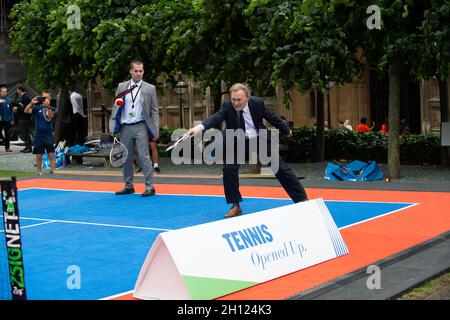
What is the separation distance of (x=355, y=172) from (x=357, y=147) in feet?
16.6

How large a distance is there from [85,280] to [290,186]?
4.05m

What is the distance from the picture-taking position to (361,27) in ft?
54.9

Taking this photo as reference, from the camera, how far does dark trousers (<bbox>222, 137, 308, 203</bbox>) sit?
1099 centimetres

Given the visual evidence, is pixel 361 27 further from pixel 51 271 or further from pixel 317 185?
pixel 51 271

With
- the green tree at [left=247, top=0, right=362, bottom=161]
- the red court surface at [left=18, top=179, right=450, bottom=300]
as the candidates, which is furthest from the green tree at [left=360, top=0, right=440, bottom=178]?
the red court surface at [left=18, top=179, right=450, bottom=300]

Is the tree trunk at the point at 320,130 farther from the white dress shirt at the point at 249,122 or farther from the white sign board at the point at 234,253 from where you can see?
the white sign board at the point at 234,253

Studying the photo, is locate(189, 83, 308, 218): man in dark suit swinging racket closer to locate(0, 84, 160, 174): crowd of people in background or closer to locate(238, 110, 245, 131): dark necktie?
locate(238, 110, 245, 131): dark necktie

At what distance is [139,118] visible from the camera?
14.6 m

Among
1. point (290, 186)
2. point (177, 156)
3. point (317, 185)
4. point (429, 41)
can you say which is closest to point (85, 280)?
point (290, 186)

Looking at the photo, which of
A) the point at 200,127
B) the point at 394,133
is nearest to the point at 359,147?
the point at 394,133

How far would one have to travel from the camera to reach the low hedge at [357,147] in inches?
816

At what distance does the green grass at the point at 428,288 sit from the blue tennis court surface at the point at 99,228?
2.56 meters

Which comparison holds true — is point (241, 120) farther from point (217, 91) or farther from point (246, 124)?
point (217, 91)
